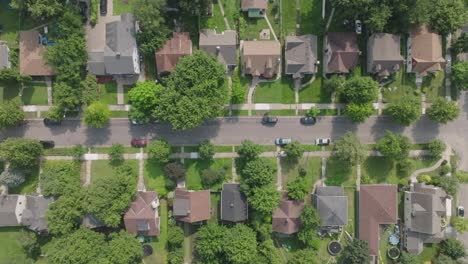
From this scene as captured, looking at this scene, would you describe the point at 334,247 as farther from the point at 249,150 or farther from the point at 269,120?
the point at 269,120

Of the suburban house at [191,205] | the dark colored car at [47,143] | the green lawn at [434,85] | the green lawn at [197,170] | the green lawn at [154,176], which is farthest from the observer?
the green lawn at [434,85]

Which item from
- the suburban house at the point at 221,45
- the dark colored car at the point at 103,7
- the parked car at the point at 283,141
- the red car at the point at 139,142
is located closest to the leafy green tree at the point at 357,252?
the parked car at the point at 283,141

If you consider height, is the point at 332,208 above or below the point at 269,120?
below

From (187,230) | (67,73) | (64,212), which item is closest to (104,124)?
(67,73)

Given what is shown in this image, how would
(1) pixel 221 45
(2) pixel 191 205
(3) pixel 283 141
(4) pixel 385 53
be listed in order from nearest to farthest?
1. (2) pixel 191 205
2. (4) pixel 385 53
3. (1) pixel 221 45
4. (3) pixel 283 141

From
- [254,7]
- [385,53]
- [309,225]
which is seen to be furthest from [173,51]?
[309,225]

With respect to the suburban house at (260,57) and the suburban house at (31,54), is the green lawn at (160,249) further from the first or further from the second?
the suburban house at (31,54)

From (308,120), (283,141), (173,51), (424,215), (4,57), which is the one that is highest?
(173,51)
